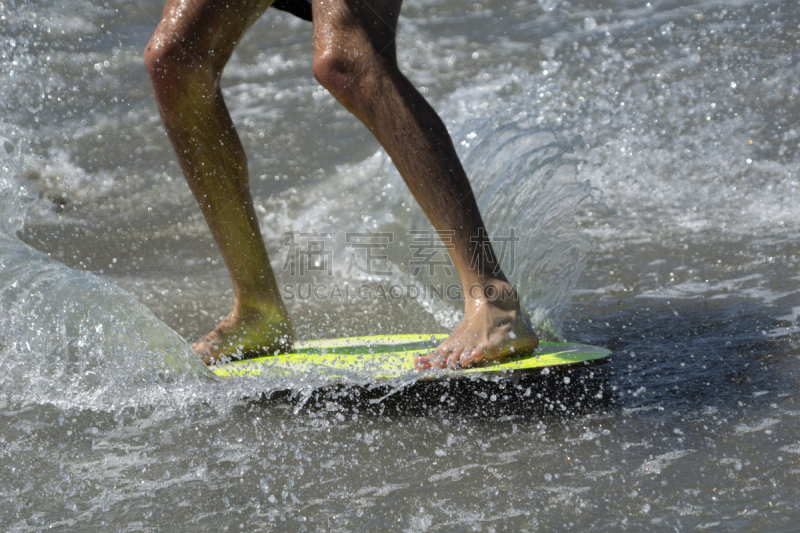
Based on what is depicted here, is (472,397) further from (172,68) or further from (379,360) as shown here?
(172,68)

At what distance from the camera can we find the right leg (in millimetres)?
1734

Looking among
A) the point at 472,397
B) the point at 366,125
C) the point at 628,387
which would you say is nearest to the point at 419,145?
the point at 366,125

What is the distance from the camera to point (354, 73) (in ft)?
5.18

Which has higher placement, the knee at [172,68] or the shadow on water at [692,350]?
the knee at [172,68]

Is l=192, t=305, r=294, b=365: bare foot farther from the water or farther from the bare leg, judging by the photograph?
the bare leg

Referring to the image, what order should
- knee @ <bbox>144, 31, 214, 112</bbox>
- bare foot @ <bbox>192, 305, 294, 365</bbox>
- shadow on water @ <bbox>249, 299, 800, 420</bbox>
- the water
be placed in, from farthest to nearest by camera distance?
bare foot @ <bbox>192, 305, 294, 365</bbox> < knee @ <bbox>144, 31, 214, 112</bbox> < shadow on water @ <bbox>249, 299, 800, 420</bbox> < the water

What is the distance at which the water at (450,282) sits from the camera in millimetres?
1083

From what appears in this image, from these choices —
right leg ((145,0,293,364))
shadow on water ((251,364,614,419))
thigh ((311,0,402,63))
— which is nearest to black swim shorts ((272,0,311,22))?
right leg ((145,0,293,364))

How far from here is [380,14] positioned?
163cm

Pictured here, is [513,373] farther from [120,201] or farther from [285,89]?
[285,89]

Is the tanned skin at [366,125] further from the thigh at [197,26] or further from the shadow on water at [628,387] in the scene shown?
the shadow on water at [628,387]

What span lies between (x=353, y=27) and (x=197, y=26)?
42cm

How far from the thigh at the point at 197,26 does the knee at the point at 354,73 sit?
0.33 metres

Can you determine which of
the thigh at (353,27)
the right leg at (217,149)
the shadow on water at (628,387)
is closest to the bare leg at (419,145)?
the thigh at (353,27)
